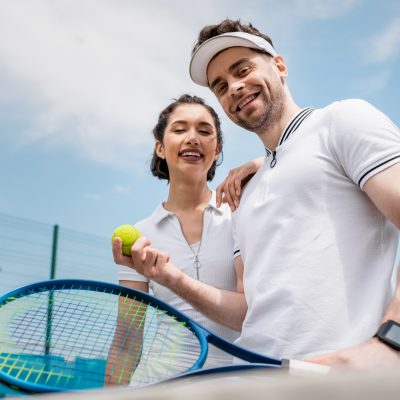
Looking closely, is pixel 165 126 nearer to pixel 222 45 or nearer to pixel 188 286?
pixel 222 45

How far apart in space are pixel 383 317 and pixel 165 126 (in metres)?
1.44

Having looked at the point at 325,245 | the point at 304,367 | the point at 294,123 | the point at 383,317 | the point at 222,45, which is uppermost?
the point at 222,45

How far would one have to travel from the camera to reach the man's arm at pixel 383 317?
3.98 feet

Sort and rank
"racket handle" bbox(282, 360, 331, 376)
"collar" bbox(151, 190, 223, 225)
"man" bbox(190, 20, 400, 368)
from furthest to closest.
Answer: "collar" bbox(151, 190, 223, 225)
"man" bbox(190, 20, 400, 368)
"racket handle" bbox(282, 360, 331, 376)

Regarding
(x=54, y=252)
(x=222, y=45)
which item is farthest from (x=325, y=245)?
(x=54, y=252)

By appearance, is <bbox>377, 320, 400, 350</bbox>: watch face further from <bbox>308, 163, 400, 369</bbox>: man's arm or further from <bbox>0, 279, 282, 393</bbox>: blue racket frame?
<bbox>0, 279, 282, 393</bbox>: blue racket frame

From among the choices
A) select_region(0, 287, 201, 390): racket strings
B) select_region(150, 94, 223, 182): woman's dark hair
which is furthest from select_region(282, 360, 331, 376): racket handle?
select_region(150, 94, 223, 182): woman's dark hair

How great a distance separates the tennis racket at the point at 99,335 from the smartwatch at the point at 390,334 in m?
0.29

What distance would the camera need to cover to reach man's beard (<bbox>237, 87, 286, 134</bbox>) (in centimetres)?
175

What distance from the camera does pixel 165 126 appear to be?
2455mm

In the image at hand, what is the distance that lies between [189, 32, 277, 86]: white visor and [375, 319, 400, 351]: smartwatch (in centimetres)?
103

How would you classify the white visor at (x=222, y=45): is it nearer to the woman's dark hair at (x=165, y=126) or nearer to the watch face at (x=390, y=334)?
the woman's dark hair at (x=165, y=126)

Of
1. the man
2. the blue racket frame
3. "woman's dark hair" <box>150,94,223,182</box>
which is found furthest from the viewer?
"woman's dark hair" <box>150,94,223,182</box>

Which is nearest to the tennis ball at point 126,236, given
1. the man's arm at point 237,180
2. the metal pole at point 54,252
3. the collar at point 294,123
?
the man's arm at point 237,180
